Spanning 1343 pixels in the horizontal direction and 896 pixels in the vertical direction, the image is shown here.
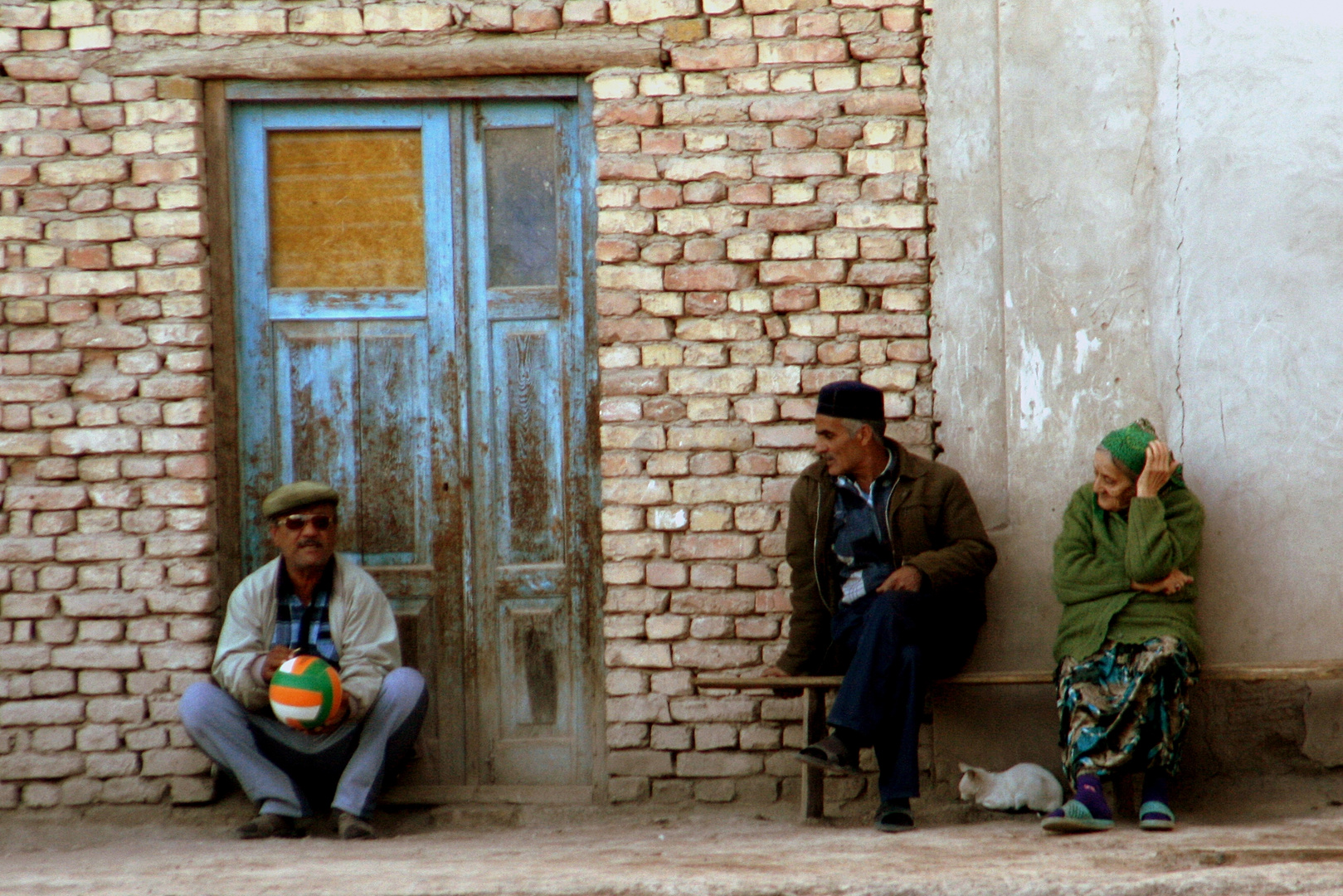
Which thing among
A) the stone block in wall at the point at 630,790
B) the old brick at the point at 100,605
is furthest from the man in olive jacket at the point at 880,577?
the old brick at the point at 100,605

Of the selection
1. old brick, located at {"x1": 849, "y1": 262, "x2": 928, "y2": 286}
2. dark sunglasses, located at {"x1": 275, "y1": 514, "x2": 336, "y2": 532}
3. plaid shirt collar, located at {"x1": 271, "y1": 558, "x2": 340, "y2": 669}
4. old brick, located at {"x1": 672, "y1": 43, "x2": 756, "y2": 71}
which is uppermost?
old brick, located at {"x1": 672, "y1": 43, "x2": 756, "y2": 71}

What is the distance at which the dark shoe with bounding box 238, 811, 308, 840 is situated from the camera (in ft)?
15.0

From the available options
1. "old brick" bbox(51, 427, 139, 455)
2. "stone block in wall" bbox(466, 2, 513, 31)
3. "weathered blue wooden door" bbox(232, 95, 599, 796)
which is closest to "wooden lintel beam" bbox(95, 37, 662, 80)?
"stone block in wall" bbox(466, 2, 513, 31)

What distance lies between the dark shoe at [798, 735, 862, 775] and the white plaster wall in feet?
2.67

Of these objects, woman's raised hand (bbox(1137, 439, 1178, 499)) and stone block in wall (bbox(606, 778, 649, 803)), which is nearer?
woman's raised hand (bbox(1137, 439, 1178, 499))

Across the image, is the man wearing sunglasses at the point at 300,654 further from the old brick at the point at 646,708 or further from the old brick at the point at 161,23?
the old brick at the point at 161,23

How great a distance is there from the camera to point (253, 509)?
A: 5121 millimetres

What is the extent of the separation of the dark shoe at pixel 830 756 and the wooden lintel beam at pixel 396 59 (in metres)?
2.54

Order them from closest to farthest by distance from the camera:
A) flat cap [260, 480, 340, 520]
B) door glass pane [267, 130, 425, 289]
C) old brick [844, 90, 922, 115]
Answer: flat cap [260, 480, 340, 520]
old brick [844, 90, 922, 115]
door glass pane [267, 130, 425, 289]

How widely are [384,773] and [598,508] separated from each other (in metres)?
1.25

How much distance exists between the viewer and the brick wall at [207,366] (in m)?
4.89

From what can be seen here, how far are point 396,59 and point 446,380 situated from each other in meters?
1.21

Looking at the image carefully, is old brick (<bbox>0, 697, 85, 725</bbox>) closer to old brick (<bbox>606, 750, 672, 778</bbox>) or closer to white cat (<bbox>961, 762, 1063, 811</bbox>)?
old brick (<bbox>606, 750, 672, 778</bbox>)

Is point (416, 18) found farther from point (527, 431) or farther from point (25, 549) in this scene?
point (25, 549)
